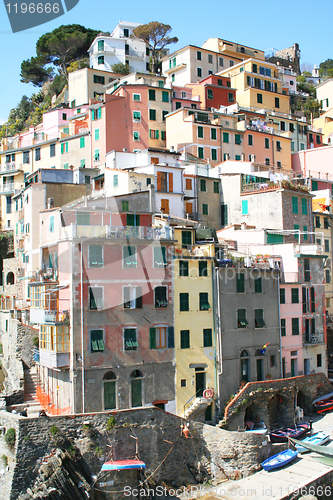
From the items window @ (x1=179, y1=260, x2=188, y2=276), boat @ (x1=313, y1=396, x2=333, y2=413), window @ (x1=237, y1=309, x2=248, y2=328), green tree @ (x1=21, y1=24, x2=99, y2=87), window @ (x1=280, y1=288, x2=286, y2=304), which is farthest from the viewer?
green tree @ (x1=21, y1=24, x2=99, y2=87)

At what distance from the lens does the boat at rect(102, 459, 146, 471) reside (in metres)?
29.5

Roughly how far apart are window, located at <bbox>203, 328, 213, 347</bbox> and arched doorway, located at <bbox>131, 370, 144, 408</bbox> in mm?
5032

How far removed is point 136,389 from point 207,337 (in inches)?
235

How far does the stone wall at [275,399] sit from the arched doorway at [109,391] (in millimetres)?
7617

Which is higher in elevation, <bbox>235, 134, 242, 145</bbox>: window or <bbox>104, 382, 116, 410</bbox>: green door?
<bbox>235, 134, 242, 145</bbox>: window

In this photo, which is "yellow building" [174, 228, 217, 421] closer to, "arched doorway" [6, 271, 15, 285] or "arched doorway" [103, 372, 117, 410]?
"arched doorway" [103, 372, 117, 410]

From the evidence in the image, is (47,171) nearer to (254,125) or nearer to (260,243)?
(260,243)

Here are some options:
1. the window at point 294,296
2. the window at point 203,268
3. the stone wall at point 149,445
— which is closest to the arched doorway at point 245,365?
the stone wall at point 149,445

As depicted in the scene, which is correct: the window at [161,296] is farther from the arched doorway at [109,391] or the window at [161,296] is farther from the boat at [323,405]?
the boat at [323,405]

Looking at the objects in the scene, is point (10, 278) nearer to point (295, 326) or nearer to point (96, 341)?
point (96, 341)

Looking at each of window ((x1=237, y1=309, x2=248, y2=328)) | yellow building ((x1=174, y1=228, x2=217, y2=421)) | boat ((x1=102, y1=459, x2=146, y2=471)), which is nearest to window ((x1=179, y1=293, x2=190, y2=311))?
yellow building ((x1=174, y1=228, x2=217, y2=421))

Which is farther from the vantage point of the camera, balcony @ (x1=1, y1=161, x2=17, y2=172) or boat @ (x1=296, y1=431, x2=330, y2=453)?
balcony @ (x1=1, y1=161, x2=17, y2=172)

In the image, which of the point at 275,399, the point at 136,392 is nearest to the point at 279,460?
the point at 275,399

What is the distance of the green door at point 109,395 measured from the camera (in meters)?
31.6
